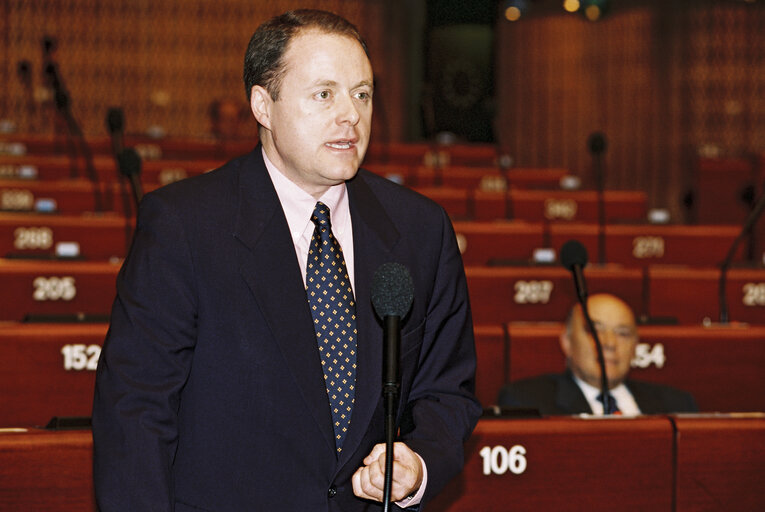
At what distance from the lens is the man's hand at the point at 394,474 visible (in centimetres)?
148

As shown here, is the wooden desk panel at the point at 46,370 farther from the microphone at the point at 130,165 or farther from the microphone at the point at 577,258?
the microphone at the point at 577,258

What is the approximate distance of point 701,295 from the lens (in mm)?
4629

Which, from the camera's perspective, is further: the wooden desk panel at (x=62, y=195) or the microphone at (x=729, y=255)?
the wooden desk panel at (x=62, y=195)

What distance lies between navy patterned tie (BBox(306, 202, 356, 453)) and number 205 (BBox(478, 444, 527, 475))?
2.72 ft

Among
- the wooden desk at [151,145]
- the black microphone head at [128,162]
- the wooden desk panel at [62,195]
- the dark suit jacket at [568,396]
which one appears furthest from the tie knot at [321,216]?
the wooden desk at [151,145]

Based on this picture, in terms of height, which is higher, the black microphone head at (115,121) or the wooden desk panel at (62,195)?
the black microphone head at (115,121)

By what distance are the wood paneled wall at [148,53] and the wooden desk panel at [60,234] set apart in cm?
542

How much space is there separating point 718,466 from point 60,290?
8.83ft

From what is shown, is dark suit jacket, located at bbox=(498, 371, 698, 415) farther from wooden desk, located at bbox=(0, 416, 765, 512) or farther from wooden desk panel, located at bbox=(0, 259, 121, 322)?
wooden desk panel, located at bbox=(0, 259, 121, 322)

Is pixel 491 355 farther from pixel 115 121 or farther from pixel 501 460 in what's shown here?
pixel 115 121

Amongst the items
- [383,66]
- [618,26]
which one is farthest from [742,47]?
[383,66]

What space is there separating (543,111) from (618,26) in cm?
118

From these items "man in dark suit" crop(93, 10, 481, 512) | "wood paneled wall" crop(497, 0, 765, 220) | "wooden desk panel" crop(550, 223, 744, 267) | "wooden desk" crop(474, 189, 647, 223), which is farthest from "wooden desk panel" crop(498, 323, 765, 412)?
"wood paneled wall" crop(497, 0, 765, 220)

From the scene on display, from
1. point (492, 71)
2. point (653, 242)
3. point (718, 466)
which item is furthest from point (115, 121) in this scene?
point (492, 71)
